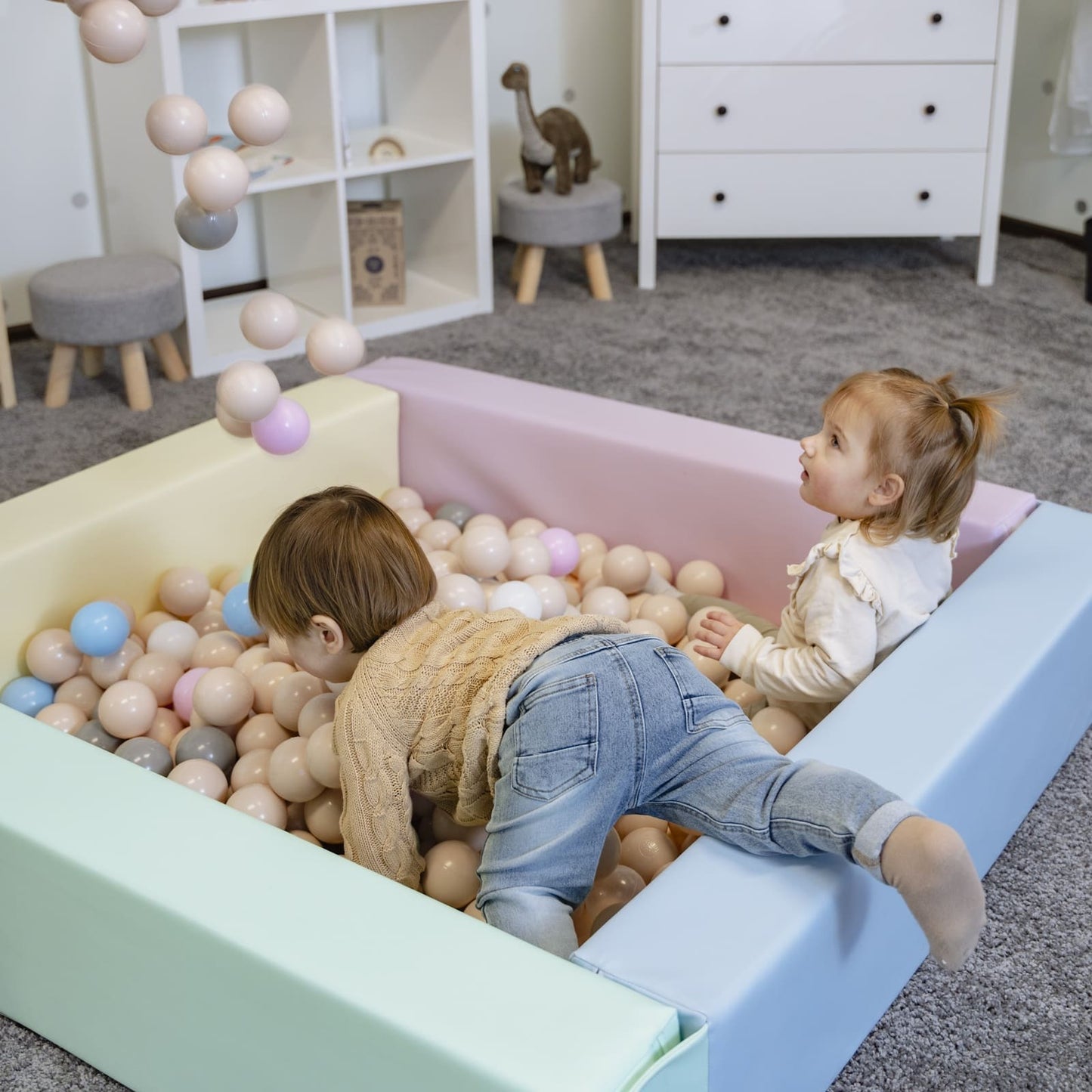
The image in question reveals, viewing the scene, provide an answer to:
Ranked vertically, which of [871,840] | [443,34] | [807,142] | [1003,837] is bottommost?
[1003,837]

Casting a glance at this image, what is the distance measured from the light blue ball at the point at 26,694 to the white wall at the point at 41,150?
154cm

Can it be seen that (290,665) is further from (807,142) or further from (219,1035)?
(807,142)

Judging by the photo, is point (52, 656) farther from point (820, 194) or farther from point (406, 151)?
point (820, 194)

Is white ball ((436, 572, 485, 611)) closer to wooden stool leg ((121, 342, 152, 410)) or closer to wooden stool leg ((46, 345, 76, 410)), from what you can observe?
wooden stool leg ((121, 342, 152, 410))

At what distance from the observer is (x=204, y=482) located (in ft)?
5.88

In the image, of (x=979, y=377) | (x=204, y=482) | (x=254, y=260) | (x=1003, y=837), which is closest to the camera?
(x=1003, y=837)

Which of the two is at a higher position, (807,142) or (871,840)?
(807,142)

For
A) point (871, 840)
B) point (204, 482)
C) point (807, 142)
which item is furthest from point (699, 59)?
point (871, 840)

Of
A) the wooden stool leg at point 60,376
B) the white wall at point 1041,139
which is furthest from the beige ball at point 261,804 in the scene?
the white wall at point 1041,139

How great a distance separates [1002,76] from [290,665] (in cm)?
228

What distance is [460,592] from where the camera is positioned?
1.68 metres

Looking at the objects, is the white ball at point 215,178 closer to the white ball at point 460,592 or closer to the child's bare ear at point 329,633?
the child's bare ear at point 329,633

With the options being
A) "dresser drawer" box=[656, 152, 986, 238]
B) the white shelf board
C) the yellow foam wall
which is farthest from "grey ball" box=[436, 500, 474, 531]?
"dresser drawer" box=[656, 152, 986, 238]

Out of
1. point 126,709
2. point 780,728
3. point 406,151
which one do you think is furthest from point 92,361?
point 780,728
